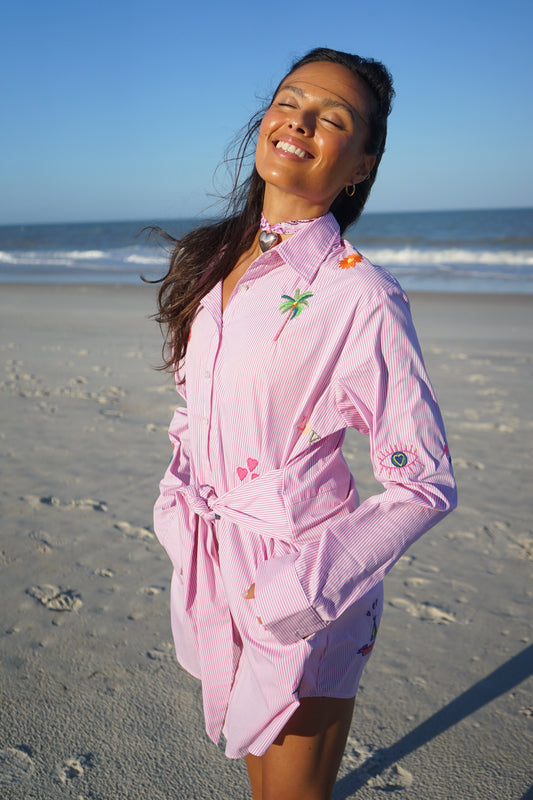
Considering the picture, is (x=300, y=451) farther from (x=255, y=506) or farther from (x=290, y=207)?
(x=290, y=207)

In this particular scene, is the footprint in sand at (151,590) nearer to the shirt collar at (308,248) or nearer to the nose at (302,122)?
the shirt collar at (308,248)

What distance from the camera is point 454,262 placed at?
24406mm

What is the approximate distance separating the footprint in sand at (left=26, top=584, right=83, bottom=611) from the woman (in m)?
1.62

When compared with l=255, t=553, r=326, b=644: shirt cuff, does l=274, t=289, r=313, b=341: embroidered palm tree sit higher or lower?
higher

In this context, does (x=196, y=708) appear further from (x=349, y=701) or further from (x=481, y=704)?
(x=349, y=701)

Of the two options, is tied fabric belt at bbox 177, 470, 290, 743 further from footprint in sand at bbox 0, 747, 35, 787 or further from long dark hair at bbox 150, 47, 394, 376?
footprint in sand at bbox 0, 747, 35, 787

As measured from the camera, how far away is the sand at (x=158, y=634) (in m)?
2.29

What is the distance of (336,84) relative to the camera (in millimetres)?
1524

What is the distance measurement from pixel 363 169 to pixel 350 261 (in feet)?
1.12

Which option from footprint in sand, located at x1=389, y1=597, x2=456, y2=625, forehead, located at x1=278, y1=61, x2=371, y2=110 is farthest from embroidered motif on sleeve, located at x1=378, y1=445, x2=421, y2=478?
footprint in sand, located at x1=389, y1=597, x2=456, y2=625

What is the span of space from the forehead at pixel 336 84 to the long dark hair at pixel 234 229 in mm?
23

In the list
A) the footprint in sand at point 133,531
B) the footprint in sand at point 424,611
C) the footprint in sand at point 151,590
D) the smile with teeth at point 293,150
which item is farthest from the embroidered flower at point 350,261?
the footprint in sand at point 133,531

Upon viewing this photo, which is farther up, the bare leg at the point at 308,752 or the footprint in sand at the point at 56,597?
the bare leg at the point at 308,752

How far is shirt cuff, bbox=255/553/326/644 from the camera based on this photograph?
1244 mm
